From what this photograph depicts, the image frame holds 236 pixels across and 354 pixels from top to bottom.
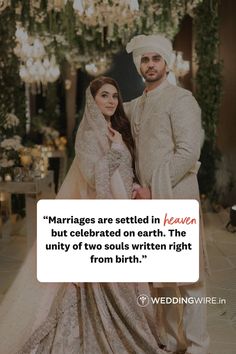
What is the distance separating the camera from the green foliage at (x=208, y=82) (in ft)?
8.99

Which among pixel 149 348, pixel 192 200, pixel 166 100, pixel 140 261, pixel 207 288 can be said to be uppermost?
pixel 166 100

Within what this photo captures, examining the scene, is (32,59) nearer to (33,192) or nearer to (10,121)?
(10,121)

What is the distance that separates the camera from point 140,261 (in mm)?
2293

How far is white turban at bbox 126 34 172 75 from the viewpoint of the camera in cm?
225

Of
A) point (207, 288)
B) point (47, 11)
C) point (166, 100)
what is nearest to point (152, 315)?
point (207, 288)

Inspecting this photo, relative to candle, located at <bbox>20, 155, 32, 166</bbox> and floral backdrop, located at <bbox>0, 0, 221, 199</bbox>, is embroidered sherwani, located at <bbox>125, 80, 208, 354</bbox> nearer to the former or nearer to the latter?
floral backdrop, located at <bbox>0, 0, 221, 199</bbox>

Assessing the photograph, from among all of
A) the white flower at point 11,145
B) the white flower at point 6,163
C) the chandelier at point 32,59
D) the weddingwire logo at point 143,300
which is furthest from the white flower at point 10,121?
the weddingwire logo at point 143,300

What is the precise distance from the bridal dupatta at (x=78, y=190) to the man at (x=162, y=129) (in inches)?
3.3

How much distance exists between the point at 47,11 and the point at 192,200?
121 centimetres

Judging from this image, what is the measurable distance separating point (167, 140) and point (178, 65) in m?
0.37

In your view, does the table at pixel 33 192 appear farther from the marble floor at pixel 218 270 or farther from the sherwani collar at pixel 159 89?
the sherwani collar at pixel 159 89

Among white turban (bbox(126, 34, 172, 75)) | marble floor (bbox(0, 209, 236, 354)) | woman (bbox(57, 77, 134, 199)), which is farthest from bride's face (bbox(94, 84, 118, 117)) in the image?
marble floor (bbox(0, 209, 236, 354))

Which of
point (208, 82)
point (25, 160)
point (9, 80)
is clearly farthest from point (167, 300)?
point (9, 80)

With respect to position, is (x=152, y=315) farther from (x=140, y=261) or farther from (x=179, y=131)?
(x=179, y=131)
